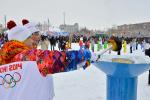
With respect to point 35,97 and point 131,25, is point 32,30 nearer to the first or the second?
point 35,97

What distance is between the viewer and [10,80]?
5.56 ft

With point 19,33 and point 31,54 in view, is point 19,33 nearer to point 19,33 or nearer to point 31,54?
point 19,33

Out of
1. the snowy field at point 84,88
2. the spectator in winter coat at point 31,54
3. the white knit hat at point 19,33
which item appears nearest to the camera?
the spectator in winter coat at point 31,54

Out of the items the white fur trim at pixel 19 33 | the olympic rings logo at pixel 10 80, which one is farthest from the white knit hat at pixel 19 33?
the olympic rings logo at pixel 10 80

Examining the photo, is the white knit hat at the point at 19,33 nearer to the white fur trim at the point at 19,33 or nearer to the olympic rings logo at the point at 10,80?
the white fur trim at the point at 19,33

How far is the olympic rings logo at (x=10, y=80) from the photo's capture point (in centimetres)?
167

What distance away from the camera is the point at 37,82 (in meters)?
1.67

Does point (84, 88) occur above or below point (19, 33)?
below

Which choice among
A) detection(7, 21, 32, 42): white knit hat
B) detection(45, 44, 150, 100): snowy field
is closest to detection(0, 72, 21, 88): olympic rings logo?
detection(7, 21, 32, 42): white knit hat

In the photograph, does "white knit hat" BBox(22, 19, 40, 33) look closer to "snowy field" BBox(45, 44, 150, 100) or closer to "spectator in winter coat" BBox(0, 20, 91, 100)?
"spectator in winter coat" BBox(0, 20, 91, 100)

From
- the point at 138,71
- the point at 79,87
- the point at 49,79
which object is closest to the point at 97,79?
A: the point at 79,87

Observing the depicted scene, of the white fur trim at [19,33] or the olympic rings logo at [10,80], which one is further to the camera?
the white fur trim at [19,33]

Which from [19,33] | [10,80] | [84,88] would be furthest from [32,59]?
[84,88]

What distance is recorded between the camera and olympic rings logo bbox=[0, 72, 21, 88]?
5.47 ft
